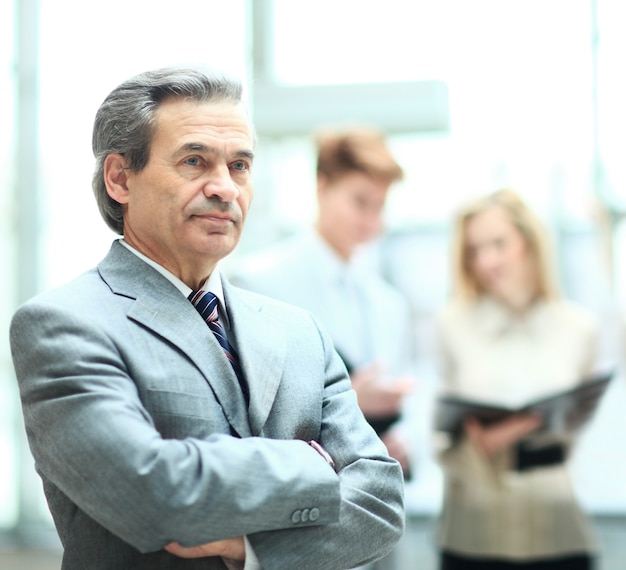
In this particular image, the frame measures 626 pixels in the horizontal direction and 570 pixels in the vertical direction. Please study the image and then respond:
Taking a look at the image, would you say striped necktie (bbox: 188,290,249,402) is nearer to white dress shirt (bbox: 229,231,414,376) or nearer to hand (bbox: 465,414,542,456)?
white dress shirt (bbox: 229,231,414,376)

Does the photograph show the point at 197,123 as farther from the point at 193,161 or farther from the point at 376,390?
the point at 376,390

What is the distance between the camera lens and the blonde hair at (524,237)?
374 centimetres

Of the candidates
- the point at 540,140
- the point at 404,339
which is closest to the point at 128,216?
the point at 404,339

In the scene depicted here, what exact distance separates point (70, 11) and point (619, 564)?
160 inches

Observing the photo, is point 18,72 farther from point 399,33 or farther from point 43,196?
point 399,33

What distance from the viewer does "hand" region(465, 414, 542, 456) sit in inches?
136

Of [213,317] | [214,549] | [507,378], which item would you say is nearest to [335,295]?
[507,378]

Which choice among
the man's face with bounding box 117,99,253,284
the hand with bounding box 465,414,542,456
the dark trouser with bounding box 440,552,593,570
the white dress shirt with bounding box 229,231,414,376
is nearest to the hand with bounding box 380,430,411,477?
the white dress shirt with bounding box 229,231,414,376

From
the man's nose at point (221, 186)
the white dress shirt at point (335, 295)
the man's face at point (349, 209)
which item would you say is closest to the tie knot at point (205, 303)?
the man's nose at point (221, 186)

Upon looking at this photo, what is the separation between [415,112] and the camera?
4.90m

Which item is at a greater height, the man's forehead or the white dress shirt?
the man's forehead

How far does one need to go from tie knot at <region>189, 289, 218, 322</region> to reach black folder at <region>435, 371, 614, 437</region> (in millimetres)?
1876

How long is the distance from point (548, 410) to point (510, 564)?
0.62 meters

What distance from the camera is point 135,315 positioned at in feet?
5.08
